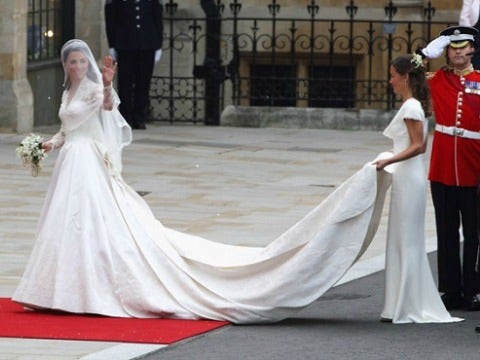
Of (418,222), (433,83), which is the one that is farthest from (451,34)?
(418,222)

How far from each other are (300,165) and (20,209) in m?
4.71

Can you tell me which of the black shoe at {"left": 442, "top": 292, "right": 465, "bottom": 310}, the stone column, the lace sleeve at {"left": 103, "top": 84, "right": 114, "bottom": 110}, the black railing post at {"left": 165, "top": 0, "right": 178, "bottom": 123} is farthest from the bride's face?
the black railing post at {"left": 165, "top": 0, "right": 178, "bottom": 123}

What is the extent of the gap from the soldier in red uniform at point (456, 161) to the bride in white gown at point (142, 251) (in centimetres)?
57

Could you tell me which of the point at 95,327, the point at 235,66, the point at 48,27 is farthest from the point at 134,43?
the point at 95,327

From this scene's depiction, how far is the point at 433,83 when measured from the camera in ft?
37.3

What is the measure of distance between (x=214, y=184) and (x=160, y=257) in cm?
667

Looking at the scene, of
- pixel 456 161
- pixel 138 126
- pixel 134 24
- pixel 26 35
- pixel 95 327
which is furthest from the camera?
pixel 138 126

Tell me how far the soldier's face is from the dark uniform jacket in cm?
1115

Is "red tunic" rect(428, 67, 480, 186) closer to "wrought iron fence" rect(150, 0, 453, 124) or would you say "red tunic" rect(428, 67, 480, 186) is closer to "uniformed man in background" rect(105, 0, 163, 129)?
"uniformed man in background" rect(105, 0, 163, 129)

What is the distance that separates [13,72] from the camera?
21109 millimetres

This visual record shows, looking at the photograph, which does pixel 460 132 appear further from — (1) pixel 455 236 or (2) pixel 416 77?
(1) pixel 455 236

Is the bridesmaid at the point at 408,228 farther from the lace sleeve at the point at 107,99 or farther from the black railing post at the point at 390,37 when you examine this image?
the black railing post at the point at 390,37

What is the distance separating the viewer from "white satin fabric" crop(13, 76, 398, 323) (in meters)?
10.5

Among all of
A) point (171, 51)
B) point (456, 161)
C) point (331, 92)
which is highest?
point (171, 51)
